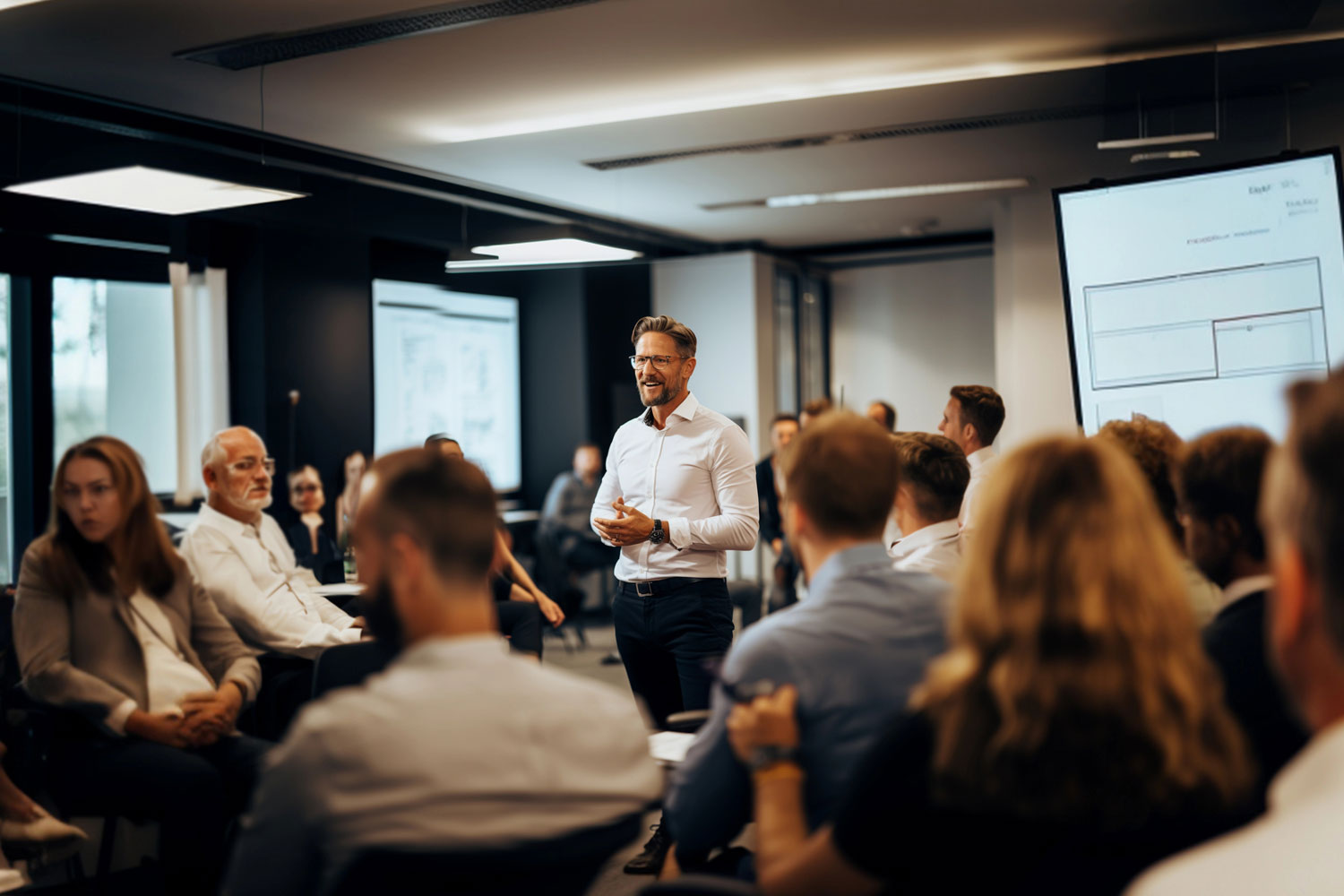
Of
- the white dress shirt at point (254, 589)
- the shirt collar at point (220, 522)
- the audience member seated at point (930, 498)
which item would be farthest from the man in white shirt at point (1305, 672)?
the shirt collar at point (220, 522)

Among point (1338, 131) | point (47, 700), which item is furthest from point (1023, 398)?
point (47, 700)

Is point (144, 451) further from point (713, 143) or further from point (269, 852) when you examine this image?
point (269, 852)

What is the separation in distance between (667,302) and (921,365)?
2526 millimetres

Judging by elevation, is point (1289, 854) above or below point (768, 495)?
below

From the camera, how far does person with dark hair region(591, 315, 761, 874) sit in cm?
349

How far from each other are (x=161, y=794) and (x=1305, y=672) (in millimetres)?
2487

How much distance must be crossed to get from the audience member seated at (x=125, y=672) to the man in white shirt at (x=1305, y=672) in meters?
2.40

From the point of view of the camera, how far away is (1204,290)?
416cm

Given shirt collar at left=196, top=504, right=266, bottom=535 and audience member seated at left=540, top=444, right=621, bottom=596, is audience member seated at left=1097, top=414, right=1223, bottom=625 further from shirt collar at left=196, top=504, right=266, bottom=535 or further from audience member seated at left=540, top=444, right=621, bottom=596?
audience member seated at left=540, top=444, right=621, bottom=596

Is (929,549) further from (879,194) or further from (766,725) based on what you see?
A: (879,194)

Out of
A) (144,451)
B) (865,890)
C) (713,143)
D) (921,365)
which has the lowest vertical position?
(865,890)

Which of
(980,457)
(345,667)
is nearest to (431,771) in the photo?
(345,667)

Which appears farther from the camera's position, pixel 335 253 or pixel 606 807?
pixel 335 253

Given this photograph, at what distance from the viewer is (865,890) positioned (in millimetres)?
1333
